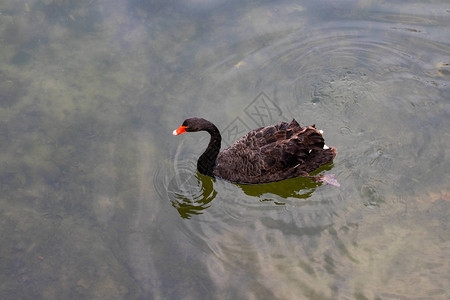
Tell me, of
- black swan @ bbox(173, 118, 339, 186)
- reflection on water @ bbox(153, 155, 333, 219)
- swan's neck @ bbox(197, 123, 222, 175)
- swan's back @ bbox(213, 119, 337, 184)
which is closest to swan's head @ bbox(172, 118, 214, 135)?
black swan @ bbox(173, 118, 339, 186)

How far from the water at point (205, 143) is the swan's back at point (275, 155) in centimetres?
29

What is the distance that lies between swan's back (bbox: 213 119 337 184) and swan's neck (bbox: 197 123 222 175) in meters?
→ 0.15

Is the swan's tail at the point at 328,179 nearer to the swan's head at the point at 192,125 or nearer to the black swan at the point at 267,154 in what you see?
the black swan at the point at 267,154

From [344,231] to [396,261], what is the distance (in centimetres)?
84

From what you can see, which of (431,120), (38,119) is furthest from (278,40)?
(38,119)

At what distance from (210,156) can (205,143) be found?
754 mm

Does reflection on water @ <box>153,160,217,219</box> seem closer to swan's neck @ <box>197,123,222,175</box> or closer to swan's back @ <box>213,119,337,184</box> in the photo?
swan's neck @ <box>197,123,222,175</box>

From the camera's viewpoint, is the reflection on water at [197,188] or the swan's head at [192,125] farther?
the reflection on water at [197,188]

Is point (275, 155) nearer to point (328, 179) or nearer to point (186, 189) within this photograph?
point (328, 179)

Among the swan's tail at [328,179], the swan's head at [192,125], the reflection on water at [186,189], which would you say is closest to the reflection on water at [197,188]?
the reflection on water at [186,189]

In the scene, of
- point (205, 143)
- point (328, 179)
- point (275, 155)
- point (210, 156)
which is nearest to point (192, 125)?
point (210, 156)

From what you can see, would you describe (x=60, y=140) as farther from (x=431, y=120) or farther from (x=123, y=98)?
(x=431, y=120)

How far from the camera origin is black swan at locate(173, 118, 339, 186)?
306 inches

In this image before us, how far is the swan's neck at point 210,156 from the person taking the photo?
7.91 meters
